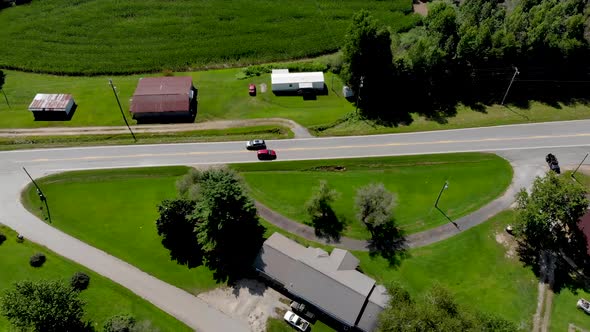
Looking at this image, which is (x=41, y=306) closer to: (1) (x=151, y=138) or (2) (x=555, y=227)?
(1) (x=151, y=138)

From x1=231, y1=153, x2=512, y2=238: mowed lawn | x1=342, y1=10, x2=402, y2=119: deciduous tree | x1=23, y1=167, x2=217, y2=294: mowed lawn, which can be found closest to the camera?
x1=23, y1=167, x2=217, y2=294: mowed lawn

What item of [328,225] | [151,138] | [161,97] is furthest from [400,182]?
[161,97]

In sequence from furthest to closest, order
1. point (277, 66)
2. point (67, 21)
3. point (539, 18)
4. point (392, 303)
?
point (67, 21) → point (277, 66) → point (539, 18) → point (392, 303)

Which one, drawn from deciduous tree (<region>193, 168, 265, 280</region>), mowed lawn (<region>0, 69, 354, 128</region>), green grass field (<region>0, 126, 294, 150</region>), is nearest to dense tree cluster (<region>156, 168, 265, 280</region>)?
deciduous tree (<region>193, 168, 265, 280</region>)

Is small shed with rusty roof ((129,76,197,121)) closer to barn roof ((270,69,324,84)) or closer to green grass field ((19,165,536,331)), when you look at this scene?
green grass field ((19,165,536,331))

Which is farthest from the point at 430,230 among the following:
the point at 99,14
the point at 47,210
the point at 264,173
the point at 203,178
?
the point at 99,14

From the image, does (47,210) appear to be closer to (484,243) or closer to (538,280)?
(484,243)
